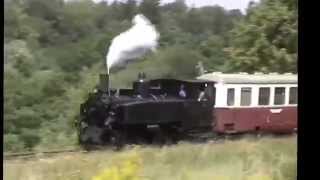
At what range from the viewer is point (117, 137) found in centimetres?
107

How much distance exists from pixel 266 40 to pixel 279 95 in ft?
0.38

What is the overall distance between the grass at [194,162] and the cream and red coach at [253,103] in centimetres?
3

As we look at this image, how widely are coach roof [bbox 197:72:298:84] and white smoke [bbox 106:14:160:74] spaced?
12 cm

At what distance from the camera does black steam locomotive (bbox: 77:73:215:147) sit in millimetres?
1068

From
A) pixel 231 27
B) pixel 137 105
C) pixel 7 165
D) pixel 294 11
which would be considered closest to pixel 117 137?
pixel 137 105

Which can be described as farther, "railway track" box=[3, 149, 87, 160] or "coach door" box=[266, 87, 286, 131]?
"coach door" box=[266, 87, 286, 131]

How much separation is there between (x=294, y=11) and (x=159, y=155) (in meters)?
0.39

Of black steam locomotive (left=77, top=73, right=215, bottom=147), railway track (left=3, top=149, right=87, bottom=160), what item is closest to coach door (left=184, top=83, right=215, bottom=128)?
black steam locomotive (left=77, top=73, right=215, bottom=147)

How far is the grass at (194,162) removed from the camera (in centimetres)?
105

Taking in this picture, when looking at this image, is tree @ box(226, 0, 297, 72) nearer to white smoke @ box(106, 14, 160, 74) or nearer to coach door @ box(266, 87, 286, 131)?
coach door @ box(266, 87, 286, 131)

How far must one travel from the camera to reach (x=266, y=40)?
1.11 metres

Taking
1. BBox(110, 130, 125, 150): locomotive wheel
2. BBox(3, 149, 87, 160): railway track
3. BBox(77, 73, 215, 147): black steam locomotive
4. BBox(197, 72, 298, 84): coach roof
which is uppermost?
BBox(197, 72, 298, 84): coach roof

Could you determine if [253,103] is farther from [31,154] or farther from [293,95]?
[31,154]
